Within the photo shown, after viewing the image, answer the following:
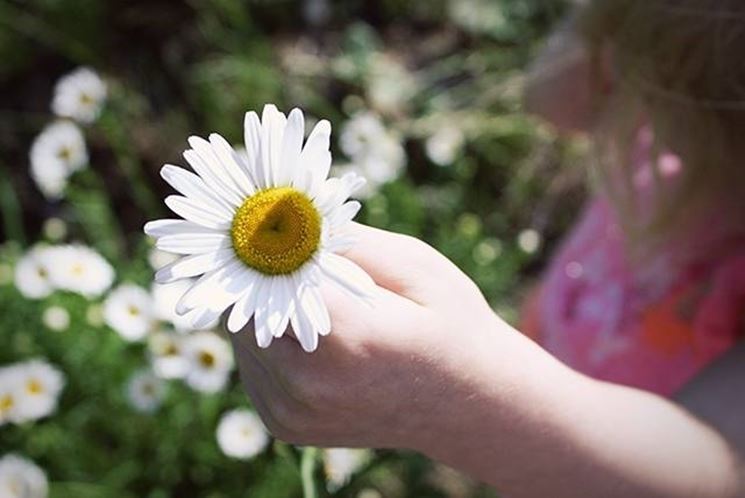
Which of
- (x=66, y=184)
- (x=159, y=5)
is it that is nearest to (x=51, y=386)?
(x=66, y=184)

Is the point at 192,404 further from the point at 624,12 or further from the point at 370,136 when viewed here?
the point at 624,12

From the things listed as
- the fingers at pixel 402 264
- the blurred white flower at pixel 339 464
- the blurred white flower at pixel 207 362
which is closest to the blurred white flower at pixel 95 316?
the blurred white flower at pixel 207 362

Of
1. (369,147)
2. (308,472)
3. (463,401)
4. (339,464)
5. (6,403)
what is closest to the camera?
(463,401)

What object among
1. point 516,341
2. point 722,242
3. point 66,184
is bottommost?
point 66,184

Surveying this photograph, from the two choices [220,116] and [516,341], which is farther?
[220,116]

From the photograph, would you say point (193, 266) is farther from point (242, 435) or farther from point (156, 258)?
point (156, 258)

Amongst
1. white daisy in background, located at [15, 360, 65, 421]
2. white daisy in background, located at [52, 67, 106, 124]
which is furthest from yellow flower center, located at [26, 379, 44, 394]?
white daisy in background, located at [52, 67, 106, 124]

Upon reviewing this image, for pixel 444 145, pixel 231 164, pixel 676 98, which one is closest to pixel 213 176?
pixel 231 164
